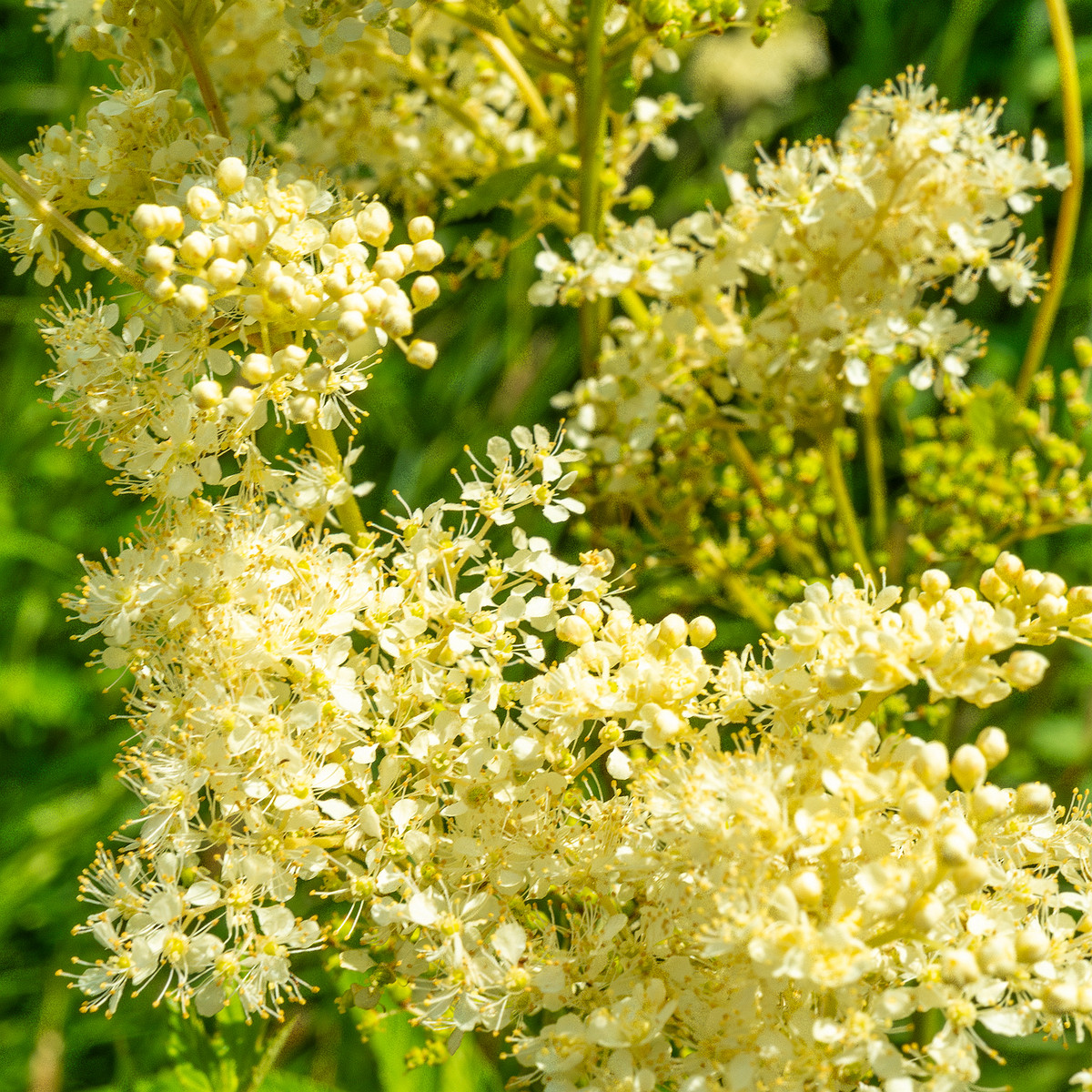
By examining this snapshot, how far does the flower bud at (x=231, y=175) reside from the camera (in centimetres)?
67

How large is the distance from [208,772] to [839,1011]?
1.42 feet

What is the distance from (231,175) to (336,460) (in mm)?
214

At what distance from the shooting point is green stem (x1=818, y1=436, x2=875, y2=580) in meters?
1.03

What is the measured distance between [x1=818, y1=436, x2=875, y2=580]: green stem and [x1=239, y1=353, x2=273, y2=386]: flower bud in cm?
59

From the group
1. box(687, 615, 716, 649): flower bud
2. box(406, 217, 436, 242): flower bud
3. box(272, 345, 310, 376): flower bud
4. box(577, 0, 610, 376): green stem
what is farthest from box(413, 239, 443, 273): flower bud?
box(687, 615, 716, 649): flower bud

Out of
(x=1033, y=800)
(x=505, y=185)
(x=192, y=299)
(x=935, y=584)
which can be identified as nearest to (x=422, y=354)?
(x=192, y=299)

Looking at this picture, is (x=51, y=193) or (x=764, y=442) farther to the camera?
(x=764, y=442)

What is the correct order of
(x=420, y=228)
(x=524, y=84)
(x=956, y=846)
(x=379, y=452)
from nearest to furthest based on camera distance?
(x=956, y=846) → (x=420, y=228) → (x=524, y=84) → (x=379, y=452)

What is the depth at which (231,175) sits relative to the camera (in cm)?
68

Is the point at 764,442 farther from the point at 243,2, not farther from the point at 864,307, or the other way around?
the point at 243,2

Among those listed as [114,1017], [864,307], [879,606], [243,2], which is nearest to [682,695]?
[879,606]

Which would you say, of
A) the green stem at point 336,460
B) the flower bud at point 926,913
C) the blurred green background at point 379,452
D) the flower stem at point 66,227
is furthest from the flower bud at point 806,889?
the blurred green background at point 379,452

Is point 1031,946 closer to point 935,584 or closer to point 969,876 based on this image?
point 969,876

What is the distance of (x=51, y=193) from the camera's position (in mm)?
748
